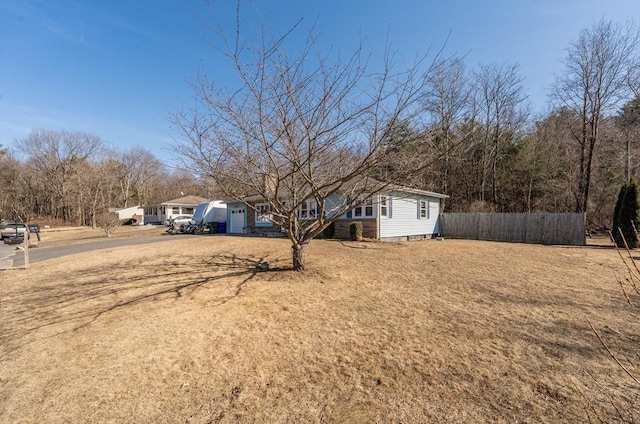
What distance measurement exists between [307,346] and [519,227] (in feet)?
52.7

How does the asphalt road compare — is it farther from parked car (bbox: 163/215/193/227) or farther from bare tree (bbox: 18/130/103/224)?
bare tree (bbox: 18/130/103/224)

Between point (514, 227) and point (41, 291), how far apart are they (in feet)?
62.1

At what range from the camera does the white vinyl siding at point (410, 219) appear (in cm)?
1469

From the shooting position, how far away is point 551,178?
2069 cm

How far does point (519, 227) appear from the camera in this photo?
1578 cm

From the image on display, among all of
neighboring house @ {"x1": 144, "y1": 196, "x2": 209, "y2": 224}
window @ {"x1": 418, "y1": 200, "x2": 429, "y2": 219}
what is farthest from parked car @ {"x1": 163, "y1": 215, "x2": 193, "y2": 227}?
window @ {"x1": 418, "y1": 200, "x2": 429, "y2": 219}

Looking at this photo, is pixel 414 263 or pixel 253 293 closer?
pixel 253 293

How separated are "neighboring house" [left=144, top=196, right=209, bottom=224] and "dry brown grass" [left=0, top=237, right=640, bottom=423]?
30914 mm

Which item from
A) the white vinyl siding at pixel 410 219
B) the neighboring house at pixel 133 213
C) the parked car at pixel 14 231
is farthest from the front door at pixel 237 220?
the neighboring house at pixel 133 213

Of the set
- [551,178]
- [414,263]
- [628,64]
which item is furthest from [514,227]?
[628,64]

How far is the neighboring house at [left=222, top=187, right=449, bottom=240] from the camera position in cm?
1412

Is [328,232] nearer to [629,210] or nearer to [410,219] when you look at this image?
[410,219]

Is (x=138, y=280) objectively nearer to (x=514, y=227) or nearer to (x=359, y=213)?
(x=359, y=213)

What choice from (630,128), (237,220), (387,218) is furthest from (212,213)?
(630,128)
